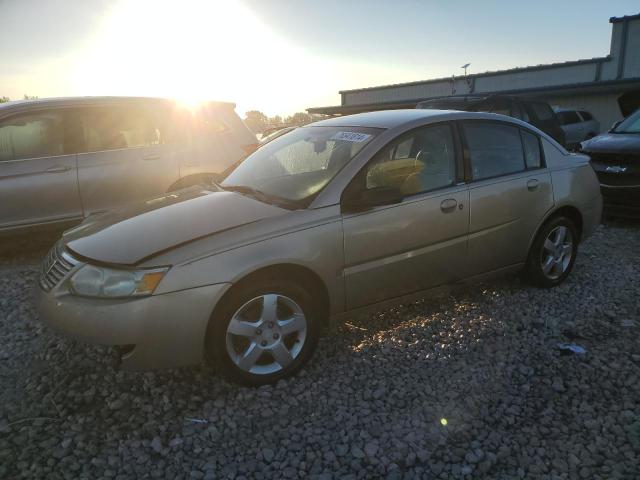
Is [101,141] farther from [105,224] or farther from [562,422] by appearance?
[562,422]

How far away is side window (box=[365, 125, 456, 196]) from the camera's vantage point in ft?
11.1

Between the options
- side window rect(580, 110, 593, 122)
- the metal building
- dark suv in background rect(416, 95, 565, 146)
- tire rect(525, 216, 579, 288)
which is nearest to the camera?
tire rect(525, 216, 579, 288)

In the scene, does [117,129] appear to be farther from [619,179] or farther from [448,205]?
[619,179]

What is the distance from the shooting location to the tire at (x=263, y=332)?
2789mm

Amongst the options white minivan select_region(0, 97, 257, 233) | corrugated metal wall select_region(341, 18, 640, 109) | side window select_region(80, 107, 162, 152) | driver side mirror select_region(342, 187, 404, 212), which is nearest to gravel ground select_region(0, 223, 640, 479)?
driver side mirror select_region(342, 187, 404, 212)

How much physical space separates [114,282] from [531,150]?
342 cm

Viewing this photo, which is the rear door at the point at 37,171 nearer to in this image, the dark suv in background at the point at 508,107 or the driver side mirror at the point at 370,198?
the driver side mirror at the point at 370,198

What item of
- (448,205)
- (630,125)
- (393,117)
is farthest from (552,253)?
(630,125)

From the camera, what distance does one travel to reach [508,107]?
9.13 metres

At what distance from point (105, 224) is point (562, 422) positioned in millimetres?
2971

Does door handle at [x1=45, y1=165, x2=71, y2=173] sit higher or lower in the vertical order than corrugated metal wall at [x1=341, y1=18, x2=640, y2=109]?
lower

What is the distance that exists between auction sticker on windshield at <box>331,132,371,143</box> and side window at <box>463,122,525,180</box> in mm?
861

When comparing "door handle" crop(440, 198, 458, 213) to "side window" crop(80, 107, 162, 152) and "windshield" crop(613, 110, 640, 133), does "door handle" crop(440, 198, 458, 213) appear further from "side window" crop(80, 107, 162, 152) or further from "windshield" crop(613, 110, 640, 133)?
"windshield" crop(613, 110, 640, 133)

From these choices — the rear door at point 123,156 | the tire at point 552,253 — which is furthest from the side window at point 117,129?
the tire at point 552,253
